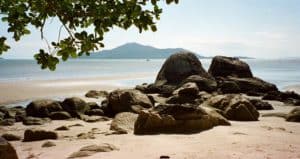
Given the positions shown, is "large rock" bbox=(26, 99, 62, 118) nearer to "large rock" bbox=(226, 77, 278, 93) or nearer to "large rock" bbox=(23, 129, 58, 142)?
"large rock" bbox=(23, 129, 58, 142)

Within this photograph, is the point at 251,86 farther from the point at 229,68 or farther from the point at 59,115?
the point at 59,115

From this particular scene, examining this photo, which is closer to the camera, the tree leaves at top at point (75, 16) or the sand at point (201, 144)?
the tree leaves at top at point (75, 16)

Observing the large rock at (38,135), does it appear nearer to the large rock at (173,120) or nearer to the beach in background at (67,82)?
the large rock at (173,120)

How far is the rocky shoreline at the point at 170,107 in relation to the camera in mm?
12875

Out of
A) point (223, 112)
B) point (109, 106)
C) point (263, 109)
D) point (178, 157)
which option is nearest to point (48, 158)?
point (178, 157)

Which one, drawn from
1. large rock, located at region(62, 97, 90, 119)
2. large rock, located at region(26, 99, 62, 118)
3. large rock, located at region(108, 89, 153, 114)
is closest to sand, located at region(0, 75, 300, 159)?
large rock, located at region(108, 89, 153, 114)

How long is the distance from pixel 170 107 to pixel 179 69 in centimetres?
2100

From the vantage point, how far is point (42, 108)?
20.5 m

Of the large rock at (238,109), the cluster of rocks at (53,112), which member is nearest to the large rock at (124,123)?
the cluster of rocks at (53,112)

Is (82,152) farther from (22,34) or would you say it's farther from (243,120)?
(243,120)

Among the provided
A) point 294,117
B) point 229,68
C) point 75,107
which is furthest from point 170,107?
point 229,68

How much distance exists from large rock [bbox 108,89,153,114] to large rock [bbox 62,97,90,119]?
1409mm

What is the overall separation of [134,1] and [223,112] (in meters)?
13.0

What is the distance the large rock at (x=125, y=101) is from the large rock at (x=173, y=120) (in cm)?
683
